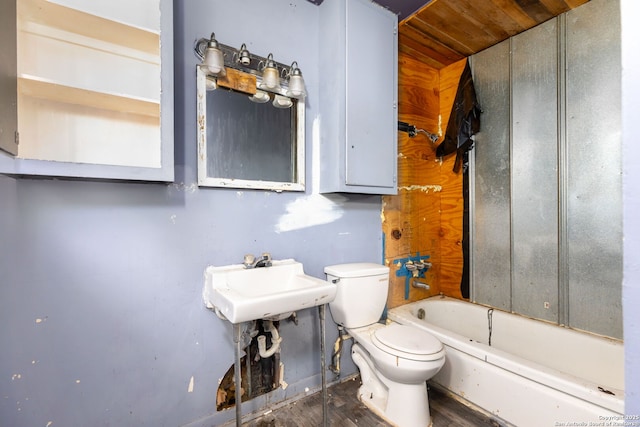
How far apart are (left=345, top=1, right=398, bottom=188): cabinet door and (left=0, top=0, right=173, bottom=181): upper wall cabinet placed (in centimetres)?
90

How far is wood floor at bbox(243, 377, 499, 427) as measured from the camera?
1414 millimetres

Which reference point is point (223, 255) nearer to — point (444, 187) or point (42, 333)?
point (42, 333)

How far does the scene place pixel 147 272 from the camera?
121 centimetres

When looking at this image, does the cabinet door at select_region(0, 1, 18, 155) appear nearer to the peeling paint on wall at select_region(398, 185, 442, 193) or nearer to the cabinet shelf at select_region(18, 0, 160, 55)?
the cabinet shelf at select_region(18, 0, 160, 55)

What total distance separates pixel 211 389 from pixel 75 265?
32.8 inches

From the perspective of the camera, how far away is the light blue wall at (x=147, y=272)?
102cm

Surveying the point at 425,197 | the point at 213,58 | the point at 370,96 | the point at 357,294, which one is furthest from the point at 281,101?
the point at 425,197

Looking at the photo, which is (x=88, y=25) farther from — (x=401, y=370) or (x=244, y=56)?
(x=401, y=370)

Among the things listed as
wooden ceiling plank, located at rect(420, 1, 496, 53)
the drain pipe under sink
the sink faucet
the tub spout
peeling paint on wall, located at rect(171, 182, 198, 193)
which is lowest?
the drain pipe under sink

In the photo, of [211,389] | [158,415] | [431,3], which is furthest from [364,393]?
[431,3]

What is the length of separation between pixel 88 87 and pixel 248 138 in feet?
2.15

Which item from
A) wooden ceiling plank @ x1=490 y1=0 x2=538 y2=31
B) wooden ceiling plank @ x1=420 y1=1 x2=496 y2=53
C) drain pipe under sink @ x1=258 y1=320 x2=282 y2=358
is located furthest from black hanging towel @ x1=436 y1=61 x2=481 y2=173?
drain pipe under sink @ x1=258 y1=320 x2=282 y2=358

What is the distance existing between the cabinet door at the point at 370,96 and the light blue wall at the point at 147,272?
25cm

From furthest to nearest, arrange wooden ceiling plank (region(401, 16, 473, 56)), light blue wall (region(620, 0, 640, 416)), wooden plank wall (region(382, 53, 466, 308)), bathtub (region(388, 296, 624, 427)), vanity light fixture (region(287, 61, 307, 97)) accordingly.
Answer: wooden plank wall (region(382, 53, 466, 308)), wooden ceiling plank (region(401, 16, 473, 56)), vanity light fixture (region(287, 61, 307, 97)), bathtub (region(388, 296, 624, 427)), light blue wall (region(620, 0, 640, 416))
